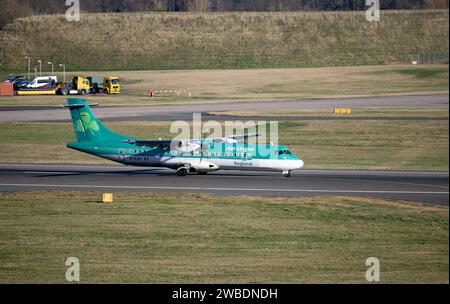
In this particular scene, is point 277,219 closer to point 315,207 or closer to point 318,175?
point 315,207

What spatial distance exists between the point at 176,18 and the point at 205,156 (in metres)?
104

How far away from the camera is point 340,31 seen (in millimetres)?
148250

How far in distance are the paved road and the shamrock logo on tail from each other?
2937 centimetres

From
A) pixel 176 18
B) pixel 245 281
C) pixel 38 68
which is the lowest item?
pixel 245 281

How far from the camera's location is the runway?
164 feet

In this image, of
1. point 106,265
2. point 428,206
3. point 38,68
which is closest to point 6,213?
point 106,265

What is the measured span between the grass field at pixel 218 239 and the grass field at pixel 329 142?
19412 millimetres

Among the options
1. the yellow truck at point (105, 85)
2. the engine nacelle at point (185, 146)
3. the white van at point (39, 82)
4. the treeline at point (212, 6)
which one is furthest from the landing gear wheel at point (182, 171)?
the treeline at point (212, 6)

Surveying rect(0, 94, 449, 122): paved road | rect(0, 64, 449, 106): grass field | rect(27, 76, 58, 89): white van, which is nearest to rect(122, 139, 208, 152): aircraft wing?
rect(0, 94, 449, 122): paved road

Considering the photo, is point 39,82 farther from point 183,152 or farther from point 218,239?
point 218,239

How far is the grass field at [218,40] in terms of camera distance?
144 metres

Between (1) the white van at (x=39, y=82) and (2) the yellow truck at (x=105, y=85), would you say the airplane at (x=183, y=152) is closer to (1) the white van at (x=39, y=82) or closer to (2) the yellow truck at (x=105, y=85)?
(2) the yellow truck at (x=105, y=85)

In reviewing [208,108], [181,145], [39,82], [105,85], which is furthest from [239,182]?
[39,82]

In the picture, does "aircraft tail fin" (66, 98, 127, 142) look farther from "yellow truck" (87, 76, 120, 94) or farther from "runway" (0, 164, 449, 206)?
"yellow truck" (87, 76, 120, 94)
